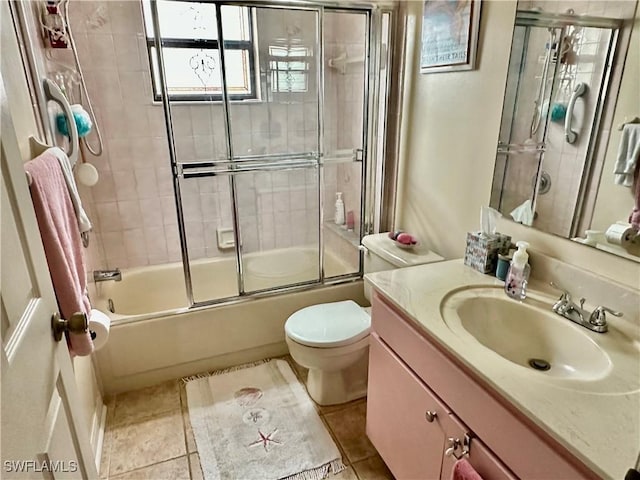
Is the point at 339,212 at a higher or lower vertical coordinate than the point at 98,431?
higher

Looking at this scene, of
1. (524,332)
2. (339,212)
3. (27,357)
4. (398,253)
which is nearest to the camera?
(27,357)

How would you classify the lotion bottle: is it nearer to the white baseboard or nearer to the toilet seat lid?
the toilet seat lid

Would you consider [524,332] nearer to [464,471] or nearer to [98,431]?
[464,471]

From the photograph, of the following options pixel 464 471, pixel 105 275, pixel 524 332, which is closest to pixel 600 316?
pixel 524 332

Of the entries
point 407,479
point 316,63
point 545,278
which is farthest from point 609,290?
point 316,63

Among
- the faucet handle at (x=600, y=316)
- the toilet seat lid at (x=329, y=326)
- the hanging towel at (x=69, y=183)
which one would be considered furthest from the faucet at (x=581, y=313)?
the hanging towel at (x=69, y=183)

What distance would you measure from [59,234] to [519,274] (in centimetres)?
143

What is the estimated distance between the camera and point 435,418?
1204mm

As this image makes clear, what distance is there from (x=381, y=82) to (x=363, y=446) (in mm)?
1790

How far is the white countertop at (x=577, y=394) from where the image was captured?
76cm

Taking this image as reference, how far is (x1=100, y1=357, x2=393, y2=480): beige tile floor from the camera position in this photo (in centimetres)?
167

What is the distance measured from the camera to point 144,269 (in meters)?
2.67

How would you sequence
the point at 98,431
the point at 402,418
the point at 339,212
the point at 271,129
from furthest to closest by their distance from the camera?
the point at 339,212, the point at 271,129, the point at 98,431, the point at 402,418

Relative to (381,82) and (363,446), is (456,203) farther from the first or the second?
(363,446)
